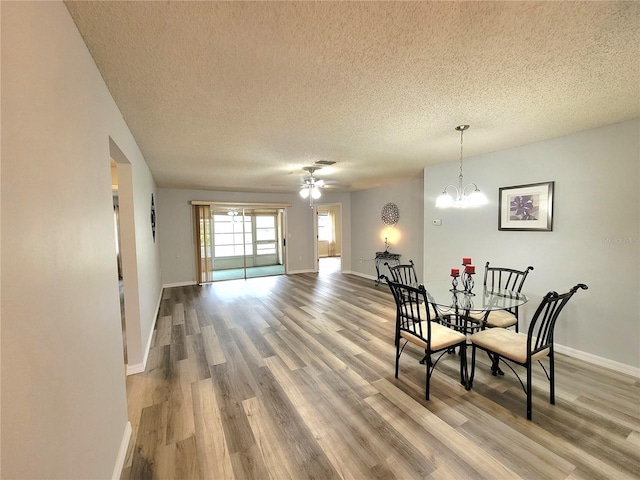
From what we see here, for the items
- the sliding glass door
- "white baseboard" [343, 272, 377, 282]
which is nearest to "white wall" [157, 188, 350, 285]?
the sliding glass door

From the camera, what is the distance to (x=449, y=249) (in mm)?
4293

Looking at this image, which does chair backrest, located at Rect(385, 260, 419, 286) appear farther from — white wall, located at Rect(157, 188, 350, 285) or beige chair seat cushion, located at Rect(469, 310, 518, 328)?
white wall, located at Rect(157, 188, 350, 285)

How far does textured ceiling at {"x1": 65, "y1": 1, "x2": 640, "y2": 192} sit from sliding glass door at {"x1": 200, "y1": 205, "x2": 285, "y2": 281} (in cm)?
504

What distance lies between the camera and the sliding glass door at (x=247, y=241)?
26.4 feet

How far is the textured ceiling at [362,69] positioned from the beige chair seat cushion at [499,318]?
1.96 m

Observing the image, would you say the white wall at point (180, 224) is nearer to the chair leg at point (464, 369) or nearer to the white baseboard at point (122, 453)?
the white baseboard at point (122, 453)

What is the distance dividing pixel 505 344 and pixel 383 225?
4757 millimetres

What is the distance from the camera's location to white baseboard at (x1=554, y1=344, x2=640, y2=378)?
263cm

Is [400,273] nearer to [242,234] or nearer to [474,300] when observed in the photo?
[474,300]

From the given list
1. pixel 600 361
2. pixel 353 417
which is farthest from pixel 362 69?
pixel 600 361

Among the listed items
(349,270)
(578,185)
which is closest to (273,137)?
(578,185)

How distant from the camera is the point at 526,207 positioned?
3314mm

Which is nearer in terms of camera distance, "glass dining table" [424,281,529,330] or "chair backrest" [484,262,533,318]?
"glass dining table" [424,281,529,330]

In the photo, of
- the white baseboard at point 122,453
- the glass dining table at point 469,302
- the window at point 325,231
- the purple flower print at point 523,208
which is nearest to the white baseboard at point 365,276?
the glass dining table at point 469,302
